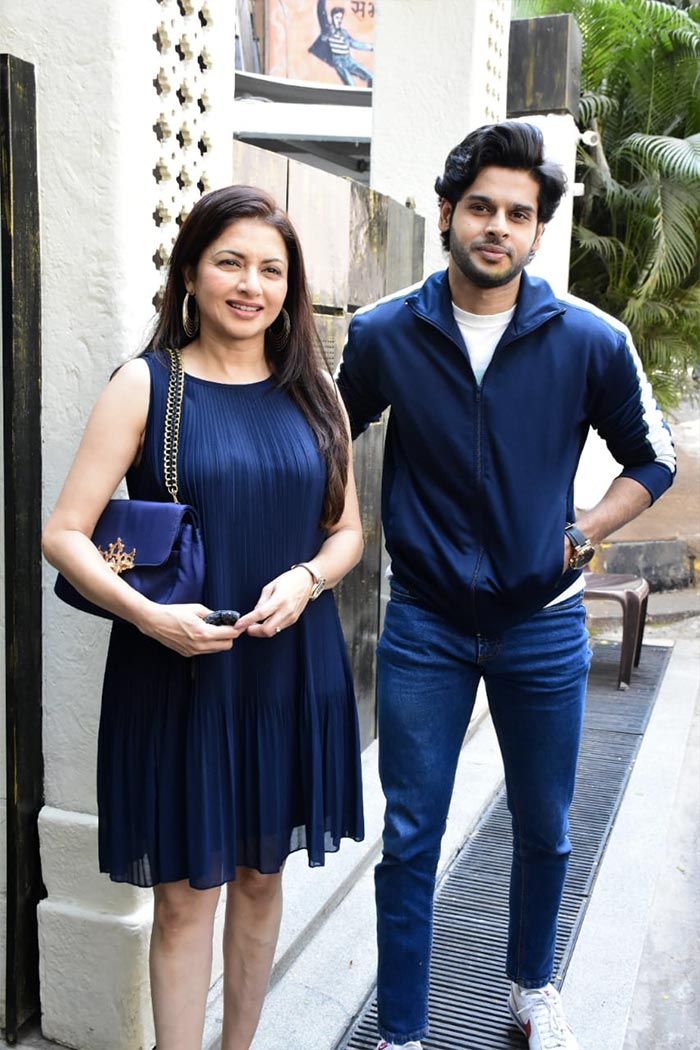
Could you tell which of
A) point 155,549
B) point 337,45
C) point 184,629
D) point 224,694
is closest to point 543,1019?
point 224,694

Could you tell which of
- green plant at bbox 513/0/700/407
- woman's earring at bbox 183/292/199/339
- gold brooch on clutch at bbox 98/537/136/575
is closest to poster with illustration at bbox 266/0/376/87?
green plant at bbox 513/0/700/407

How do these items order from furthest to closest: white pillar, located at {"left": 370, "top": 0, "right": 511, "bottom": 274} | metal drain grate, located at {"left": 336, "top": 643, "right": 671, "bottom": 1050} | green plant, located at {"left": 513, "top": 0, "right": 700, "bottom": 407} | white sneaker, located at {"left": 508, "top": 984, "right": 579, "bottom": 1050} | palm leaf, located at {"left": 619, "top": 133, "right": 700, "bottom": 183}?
1. green plant, located at {"left": 513, "top": 0, "right": 700, "bottom": 407}
2. palm leaf, located at {"left": 619, "top": 133, "right": 700, "bottom": 183}
3. white pillar, located at {"left": 370, "top": 0, "right": 511, "bottom": 274}
4. metal drain grate, located at {"left": 336, "top": 643, "right": 671, "bottom": 1050}
5. white sneaker, located at {"left": 508, "top": 984, "right": 579, "bottom": 1050}

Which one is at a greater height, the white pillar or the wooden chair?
the white pillar

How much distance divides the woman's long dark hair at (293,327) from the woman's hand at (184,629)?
46cm

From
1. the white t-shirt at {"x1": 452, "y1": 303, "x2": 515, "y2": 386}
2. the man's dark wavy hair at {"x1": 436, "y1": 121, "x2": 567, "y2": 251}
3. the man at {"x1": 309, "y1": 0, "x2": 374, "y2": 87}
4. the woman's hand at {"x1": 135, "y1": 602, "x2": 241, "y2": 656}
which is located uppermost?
the man at {"x1": 309, "y1": 0, "x2": 374, "y2": 87}

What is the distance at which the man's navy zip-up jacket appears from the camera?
256 centimetres

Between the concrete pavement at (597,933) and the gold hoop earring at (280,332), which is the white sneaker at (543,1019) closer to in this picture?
the concrete pavement at (597,933)

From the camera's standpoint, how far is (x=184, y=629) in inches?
81.8

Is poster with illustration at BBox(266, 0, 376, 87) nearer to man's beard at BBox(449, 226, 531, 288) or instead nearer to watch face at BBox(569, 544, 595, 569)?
man's beard at BBox(449, 226, 531, 288)

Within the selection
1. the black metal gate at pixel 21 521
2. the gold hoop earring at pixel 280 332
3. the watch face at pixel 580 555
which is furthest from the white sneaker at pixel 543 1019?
the gold hoop earring at pixel 280 332

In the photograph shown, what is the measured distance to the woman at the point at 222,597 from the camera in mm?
2186

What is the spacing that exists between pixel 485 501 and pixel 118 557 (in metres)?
0.88

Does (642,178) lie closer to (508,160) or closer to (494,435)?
(508,160)

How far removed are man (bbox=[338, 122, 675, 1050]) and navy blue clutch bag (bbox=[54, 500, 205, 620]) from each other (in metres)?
0.66
